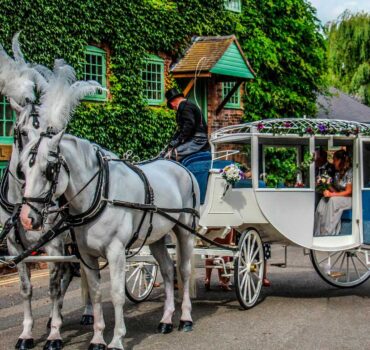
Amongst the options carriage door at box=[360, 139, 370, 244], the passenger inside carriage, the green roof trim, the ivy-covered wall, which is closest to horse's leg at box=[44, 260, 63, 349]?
the passenger inside carriage

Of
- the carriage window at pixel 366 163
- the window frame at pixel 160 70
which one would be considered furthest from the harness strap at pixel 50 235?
the window frame at pixel 160 70

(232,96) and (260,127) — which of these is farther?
(232,96)

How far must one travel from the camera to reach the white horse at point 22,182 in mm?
6871

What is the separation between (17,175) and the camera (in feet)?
24.3

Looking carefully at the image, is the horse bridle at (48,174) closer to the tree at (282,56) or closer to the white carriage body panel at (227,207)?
the white carriage body panel at (227,207)

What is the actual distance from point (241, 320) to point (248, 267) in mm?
917

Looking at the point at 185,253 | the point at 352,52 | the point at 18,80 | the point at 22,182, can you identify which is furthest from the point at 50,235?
the point at 352,52

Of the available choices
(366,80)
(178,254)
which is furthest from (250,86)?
(366,80)

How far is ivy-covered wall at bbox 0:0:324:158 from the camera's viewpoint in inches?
648

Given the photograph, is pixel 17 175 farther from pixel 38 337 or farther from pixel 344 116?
pixel 344 116

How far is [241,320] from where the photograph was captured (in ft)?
28.2

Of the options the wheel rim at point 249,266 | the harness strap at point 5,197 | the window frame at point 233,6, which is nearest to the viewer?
the harness strap at point 5,197

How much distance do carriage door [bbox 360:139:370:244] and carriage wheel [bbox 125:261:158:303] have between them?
9.49 ft

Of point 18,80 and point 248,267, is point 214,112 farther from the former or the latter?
point 18,80
